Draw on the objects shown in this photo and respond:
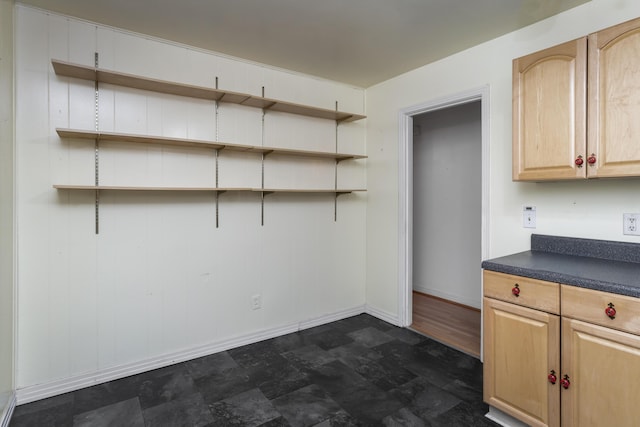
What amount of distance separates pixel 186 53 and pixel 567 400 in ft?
10.3

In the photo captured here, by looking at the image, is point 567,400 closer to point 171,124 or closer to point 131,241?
point 131,241

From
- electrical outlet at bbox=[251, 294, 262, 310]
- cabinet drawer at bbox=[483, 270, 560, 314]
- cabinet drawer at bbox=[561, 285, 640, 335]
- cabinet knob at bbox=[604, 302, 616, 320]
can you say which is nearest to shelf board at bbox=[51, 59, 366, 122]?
electrical outlet at bbox=[251, 294, 262, 310]

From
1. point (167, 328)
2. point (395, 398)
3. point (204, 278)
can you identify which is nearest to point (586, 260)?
point (395, 398)

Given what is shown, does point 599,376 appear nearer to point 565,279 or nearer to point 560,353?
point 560,353

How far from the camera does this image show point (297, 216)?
320 centimetres

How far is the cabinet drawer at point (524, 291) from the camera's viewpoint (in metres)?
1.62

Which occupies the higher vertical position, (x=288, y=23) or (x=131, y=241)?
(x=288, y=23)

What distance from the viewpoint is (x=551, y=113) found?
1.88 m

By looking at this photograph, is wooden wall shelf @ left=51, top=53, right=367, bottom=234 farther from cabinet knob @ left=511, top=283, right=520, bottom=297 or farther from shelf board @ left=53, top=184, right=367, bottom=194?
cabinet knob @ left=511, top=283, right=520, bottom=297

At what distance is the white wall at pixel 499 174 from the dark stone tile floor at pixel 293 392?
2.88 feet

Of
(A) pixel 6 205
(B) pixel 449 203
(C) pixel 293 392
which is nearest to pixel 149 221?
(A) pixel 6 205

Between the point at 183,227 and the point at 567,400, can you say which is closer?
the point at 567,400

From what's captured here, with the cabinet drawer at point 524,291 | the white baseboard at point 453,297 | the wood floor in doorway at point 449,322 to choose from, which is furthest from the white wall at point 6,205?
the white baseboard at point 453,297

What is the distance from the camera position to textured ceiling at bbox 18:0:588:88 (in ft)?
6.72
